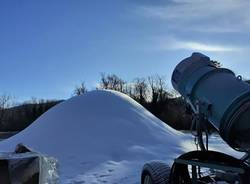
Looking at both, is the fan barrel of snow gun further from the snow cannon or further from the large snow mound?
the large snow mound

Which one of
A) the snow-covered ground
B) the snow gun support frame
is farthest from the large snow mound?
the snow gun support frame

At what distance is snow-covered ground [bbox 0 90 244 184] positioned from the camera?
1234 centimetres

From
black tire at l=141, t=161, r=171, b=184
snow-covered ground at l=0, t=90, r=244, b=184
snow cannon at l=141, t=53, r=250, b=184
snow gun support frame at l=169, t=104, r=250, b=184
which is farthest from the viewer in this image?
snow-covered ground at l=0, t=90, r=244, b=184

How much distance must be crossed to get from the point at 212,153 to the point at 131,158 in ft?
27.4

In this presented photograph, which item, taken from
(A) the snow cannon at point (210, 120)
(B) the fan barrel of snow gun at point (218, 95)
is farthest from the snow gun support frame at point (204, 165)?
(B) the fan barrel of snow gun at point (218, 95)

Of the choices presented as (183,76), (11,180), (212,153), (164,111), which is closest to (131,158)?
(183,76)

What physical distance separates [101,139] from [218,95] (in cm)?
971

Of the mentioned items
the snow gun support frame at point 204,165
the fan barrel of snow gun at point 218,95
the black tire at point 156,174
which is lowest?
the black tire at point 156,174

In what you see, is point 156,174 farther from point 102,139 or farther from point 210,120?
point 102,139

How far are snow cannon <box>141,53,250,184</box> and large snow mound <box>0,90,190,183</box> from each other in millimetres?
4607

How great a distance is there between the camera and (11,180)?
4160 mm

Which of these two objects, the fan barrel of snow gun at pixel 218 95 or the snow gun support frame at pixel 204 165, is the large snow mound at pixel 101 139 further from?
the snow gun support frame at pixel 204 165

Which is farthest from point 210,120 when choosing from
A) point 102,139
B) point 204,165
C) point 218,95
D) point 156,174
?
point 102,139

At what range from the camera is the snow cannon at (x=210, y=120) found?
16.5 feet
